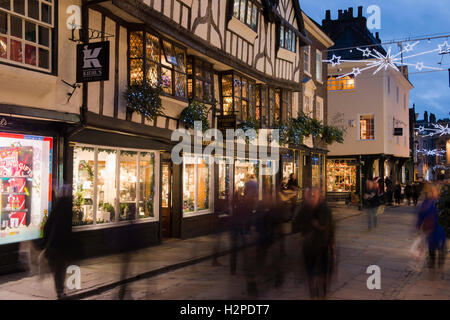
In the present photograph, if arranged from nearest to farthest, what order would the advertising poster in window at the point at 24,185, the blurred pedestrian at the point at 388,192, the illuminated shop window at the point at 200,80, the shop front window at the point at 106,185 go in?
the advertising poster in window at the point at 24,185 → the shop front window at the point at 106,185 → the illuminated shop window at the point at 200,80 → the blurred pedestrian at the point at 388,192

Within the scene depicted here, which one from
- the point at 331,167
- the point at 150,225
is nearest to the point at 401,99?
the point at 331,167

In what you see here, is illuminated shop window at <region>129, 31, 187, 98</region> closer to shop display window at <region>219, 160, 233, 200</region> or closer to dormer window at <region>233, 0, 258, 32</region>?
dormer window at <region>233, 0, 258, 32</region>

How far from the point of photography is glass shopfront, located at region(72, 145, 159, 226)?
34.1 ft

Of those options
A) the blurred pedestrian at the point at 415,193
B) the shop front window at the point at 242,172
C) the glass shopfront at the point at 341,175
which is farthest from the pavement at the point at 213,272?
the glass shopfront at the point at 341,175

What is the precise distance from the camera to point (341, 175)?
3347 centimetres

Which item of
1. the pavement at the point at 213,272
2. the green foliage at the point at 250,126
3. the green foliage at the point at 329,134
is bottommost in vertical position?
the pavement at the point at 213,272

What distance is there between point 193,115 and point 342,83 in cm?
2203

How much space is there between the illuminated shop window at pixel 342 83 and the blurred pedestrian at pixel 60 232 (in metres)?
26.3

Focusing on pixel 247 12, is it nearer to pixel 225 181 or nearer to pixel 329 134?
pixel 225 181

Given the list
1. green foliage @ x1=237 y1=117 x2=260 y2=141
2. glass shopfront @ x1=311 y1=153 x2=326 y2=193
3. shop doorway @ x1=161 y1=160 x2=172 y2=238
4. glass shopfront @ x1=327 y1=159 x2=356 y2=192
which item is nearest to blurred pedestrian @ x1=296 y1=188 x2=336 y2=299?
shop doorway @ x1=161 y1=160 x2=172 y2=238

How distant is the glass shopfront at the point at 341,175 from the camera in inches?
1297

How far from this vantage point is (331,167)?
33.8 metres

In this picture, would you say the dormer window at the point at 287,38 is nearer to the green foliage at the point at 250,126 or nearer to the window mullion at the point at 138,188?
the green foliage at the point at 250,126

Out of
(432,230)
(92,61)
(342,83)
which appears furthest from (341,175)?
(92,61)
